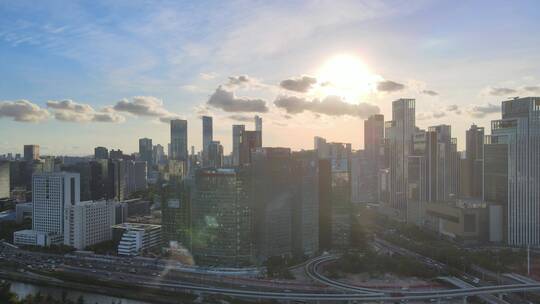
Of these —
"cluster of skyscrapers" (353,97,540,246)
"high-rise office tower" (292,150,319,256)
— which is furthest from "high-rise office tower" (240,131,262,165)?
"cluster of skyscrapers" (353,97,540,246)

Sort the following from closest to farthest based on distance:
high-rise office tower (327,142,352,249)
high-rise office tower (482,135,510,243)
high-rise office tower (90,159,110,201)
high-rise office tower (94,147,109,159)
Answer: high-rise office tower (327,142,352,249), high-rise office tower (482,135,510,243), high-rise office tower (90,159,110,201), high-rise office tower (94,147,109,159)

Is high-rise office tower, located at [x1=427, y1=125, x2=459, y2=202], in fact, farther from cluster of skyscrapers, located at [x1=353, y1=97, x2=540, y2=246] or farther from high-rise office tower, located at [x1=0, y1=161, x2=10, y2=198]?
high-rise office tower, located at [x1=0, y1=161, x2=10, y2=198]

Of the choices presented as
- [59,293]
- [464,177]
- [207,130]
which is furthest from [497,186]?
[207,130]

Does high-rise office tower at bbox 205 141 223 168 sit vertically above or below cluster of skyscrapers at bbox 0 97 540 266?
above

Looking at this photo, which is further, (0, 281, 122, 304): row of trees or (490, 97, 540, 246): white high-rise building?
(490, 97, 540, 246): white high-rise building

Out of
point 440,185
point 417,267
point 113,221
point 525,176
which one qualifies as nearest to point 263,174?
point 417,267

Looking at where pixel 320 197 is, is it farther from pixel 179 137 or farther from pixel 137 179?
pixel 179 137
